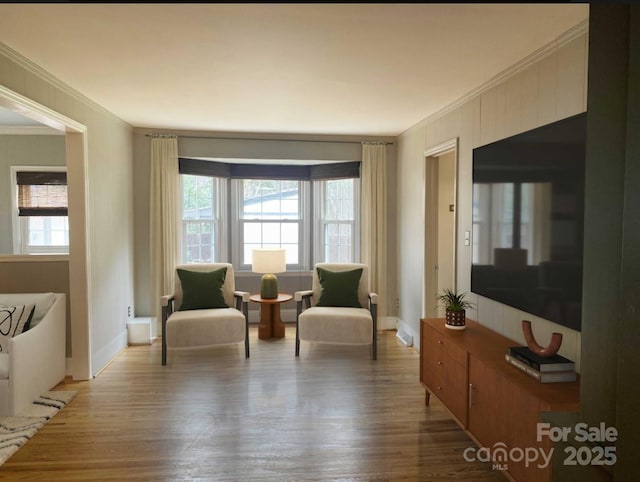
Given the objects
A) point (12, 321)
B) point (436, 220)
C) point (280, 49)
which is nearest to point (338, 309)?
point (436, 220)

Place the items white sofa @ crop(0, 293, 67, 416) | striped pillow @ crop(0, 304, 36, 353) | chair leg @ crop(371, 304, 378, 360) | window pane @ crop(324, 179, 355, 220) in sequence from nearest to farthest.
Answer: white sofa @ crop(0, 293, 67, 416) → striped pillow @ crop(0, 304, 36, 353) → chair leg @ crop(371, 304, 378, 360) → window pane @ crop(324, 179, 355, 220)

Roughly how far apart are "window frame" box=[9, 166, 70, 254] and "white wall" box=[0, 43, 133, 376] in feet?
4.99

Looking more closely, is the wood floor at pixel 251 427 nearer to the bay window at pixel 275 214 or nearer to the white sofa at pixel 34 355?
the white sofa at pixel 34 355

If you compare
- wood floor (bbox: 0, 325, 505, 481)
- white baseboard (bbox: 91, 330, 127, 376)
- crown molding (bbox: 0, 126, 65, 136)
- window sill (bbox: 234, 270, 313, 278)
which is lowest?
wood floor (bbox: 0, 325, 505, 481)

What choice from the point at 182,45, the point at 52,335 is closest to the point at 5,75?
the point at 182,45

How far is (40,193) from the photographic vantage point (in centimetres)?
580

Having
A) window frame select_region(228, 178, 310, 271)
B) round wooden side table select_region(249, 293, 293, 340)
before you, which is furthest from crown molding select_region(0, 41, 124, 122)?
round wooden side table select_region(249, 293, 293, 340)

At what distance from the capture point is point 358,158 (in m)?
5.76

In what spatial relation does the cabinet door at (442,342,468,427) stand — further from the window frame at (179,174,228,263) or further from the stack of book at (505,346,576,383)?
the window frame at (179,174,228,263)

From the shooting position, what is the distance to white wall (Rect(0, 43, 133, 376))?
11.5ft

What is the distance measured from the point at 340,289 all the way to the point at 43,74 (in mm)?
3324

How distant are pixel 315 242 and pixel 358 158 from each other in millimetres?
1337

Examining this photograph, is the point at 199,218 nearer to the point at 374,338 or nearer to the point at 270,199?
the point at 270,199

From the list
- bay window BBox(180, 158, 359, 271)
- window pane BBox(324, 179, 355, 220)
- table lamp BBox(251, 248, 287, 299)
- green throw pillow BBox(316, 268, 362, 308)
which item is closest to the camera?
green throw pillow BBox(316, 268, 362, 308)
